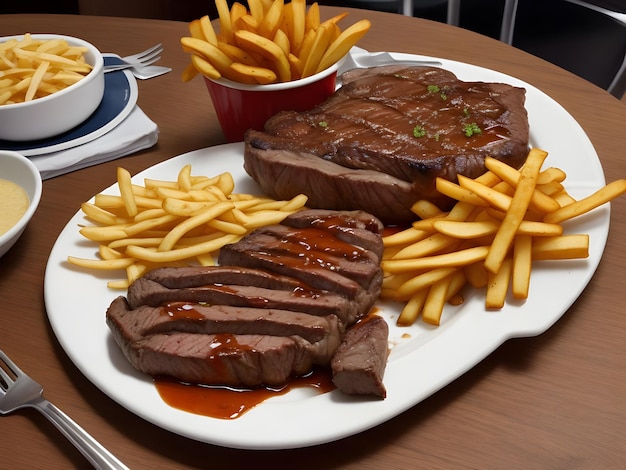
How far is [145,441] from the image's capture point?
6.53ft

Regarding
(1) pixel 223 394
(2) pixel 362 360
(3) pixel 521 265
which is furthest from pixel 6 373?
(3) pixel 521 265

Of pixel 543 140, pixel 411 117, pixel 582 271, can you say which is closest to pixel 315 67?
pixel 411 117

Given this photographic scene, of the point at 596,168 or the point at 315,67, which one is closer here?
the point at 596,168

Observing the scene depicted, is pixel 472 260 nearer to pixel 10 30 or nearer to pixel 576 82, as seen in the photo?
pixel 576 82

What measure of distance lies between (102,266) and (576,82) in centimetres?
266

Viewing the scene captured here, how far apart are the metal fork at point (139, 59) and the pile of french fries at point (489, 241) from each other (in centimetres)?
223

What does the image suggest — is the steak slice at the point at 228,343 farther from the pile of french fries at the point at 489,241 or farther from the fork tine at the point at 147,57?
the fork tine at the point at 147,57

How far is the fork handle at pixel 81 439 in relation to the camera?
1.84 meters

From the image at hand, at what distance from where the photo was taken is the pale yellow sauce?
2695mm

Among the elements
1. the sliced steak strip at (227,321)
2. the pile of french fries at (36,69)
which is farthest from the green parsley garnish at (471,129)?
the pile of french fries at (36,69)

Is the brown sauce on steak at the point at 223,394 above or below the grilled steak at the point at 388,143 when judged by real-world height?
below

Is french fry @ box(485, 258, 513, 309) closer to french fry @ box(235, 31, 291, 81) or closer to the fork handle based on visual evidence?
the fork handle

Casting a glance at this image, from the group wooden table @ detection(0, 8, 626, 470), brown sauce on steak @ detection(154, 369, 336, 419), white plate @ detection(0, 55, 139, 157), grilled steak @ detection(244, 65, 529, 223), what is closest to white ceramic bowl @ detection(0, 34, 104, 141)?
white plate @ detection(0, 55, 139, 157)

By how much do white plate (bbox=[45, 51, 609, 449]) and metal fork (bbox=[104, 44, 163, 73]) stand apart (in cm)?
138
